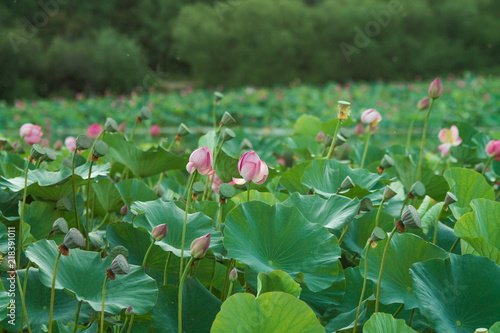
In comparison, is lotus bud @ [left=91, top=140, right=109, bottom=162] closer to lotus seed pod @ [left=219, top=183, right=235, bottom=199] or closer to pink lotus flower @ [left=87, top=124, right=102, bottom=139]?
lotus seed pod @ [left=219, top=183, right=235, bottom=199]

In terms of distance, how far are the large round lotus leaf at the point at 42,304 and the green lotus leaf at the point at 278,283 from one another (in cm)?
16

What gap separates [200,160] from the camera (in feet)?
1.59

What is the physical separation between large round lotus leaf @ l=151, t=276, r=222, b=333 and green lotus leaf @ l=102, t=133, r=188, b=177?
0.27 meters

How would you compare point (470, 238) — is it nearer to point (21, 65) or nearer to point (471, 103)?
point (471, 103)

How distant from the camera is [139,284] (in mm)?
427

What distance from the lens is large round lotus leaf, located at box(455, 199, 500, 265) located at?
1.48ft

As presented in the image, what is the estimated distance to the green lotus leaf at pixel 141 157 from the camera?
69 cm

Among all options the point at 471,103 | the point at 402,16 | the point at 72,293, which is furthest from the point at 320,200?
the point at 402,16

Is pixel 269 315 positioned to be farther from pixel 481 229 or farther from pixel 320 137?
pixel 320 137

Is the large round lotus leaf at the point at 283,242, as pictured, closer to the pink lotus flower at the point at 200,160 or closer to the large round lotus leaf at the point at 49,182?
the pink lotus flower at the point at 200,160

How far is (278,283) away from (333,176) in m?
0.21

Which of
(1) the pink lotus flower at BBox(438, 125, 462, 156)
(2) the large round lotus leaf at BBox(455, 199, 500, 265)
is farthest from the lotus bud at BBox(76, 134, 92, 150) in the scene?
(1) the pink lotus flower at BBox(438, 125, 462, 156)

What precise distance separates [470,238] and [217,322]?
0.23 meters

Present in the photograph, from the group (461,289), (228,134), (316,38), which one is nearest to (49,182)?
(228,134)
